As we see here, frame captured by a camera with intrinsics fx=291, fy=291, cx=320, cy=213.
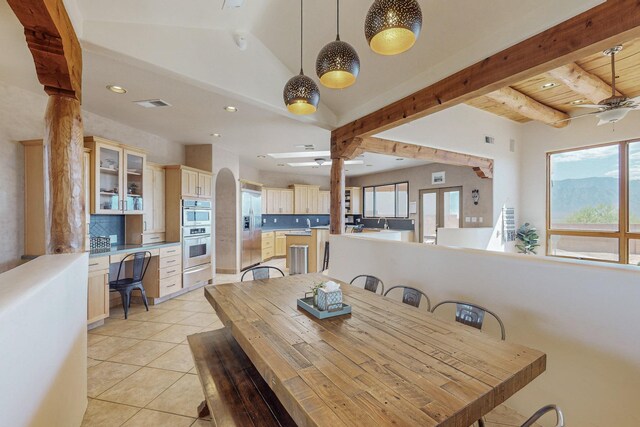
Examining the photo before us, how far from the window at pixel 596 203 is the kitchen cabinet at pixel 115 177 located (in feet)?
25.2

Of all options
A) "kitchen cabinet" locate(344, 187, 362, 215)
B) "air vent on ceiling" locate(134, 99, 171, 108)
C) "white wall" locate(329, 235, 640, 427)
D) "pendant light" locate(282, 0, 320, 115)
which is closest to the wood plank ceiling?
"white wall" locate(329, 235, 640, 427)

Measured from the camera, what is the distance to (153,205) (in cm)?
471

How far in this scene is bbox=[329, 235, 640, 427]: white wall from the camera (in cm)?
169

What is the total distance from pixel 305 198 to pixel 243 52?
635 centimetres

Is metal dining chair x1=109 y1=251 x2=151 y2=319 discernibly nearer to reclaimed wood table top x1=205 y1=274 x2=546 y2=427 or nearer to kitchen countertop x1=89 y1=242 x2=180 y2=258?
kitchen countertop x1=89 y1=242 x2=180 y2=258

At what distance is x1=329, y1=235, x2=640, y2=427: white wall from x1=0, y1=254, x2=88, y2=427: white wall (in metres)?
2.84

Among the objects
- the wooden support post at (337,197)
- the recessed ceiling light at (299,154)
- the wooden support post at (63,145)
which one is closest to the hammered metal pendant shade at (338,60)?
the wooden support post at (63,145)

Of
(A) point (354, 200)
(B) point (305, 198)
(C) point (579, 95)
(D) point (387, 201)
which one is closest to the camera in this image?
(C) point (579, 95)

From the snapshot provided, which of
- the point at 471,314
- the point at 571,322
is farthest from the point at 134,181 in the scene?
the point at 571,322

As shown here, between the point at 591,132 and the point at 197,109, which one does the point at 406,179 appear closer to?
the point at 591,132

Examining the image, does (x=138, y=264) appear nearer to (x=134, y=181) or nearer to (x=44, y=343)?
(x=134, y=181)

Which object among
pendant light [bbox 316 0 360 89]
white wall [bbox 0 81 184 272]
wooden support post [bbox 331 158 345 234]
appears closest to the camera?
pendant light [bbox 316 0 360 89]

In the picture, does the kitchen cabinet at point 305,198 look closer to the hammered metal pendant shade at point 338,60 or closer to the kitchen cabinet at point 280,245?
the kitchen cabinet at point 280,245

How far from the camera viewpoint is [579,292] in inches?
73.5
